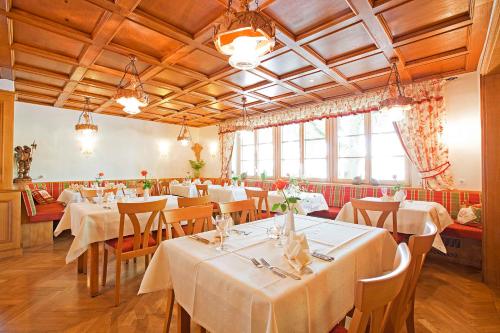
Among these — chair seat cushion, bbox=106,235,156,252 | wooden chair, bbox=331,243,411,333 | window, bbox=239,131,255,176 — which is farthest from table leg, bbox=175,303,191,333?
window, bbox=239,131,255,176

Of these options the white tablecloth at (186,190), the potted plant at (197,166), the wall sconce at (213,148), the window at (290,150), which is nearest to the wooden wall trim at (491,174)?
the window at (290,150)

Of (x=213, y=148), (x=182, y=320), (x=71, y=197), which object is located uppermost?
(x=213, y=148)

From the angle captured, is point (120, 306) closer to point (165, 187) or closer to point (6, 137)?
point (6, 137)

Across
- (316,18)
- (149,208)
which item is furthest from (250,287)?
(316,18)

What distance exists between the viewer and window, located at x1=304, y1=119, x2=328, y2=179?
5.36 m

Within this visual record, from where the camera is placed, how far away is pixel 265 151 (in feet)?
21.6

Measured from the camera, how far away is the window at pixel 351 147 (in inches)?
189

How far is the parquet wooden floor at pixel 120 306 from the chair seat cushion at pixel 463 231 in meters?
0.45

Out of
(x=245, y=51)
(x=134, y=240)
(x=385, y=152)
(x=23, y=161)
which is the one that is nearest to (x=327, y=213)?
(x=385, y=152)

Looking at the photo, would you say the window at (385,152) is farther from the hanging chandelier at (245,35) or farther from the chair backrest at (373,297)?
the chair backrest at (373,297)

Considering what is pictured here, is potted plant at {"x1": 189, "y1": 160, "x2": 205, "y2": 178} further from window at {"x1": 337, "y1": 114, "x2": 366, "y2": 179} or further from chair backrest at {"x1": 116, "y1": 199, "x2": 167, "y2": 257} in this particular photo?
chair backrest at {"x1": 116, "y1": 199, "x2": 167, "y2": 257}

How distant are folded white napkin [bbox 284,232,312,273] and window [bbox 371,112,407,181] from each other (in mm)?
3822

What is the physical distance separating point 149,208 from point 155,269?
964 mm

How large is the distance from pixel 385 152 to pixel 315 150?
1471mm
